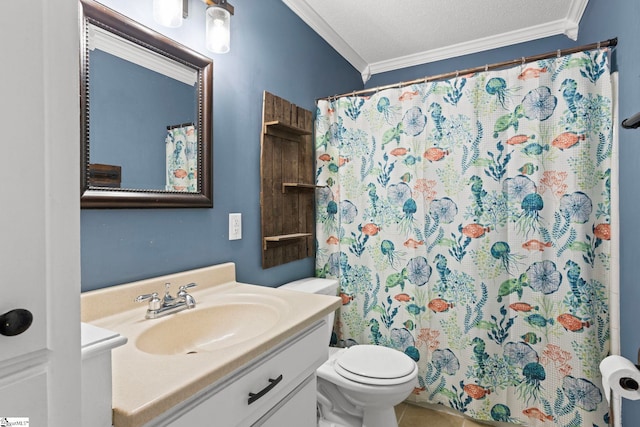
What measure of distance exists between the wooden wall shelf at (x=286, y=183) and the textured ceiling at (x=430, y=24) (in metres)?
0.65

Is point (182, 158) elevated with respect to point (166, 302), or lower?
elevated

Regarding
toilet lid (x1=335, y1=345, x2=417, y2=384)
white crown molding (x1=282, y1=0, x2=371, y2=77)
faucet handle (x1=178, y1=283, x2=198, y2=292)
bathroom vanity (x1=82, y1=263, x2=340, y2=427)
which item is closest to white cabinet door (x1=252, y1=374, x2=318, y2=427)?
bathroom vanity (x1=82, y1=263, x2=340, y2=427)

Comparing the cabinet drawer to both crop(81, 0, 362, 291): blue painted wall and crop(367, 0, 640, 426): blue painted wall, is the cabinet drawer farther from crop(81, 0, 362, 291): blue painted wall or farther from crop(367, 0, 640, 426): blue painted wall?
crop(367, 0, 640, 426): blue painted wall

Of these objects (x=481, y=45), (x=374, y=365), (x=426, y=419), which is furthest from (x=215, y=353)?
(x=481, y=45)

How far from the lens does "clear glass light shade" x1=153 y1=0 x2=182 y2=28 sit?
120 centimetres

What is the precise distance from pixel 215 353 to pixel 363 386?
0.97 metres

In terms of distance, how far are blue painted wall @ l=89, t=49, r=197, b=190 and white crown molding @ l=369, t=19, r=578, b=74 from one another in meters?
1.99

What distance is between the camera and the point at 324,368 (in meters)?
1.66

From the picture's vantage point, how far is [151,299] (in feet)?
3.70

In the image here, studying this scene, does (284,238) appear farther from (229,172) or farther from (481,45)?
(481,45)

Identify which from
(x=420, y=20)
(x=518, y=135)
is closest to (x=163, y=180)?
(x=518, y=135)

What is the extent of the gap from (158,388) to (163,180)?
2.81 feet

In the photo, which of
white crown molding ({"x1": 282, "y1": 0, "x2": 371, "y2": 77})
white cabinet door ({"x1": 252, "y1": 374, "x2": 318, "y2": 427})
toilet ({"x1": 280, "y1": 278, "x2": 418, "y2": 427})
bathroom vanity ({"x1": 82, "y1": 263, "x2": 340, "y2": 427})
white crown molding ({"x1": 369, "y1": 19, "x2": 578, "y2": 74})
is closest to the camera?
bathroom vanity ({"x1": 82, "y1": 263, "x2": 340, "y2": 427})

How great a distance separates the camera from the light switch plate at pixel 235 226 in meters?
1.59
